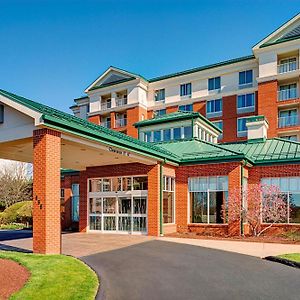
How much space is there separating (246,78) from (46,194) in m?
35.1

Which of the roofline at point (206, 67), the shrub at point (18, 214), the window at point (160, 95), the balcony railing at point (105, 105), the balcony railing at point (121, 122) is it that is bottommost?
the shrub at point (18, 214)

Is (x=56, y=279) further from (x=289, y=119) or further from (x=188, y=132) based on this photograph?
(x=289, y=119)

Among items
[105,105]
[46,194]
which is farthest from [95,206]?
[105,105]

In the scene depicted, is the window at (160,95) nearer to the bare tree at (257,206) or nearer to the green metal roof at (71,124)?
the bare tree at (257,206)

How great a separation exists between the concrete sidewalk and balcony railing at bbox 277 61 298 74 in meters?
26.6

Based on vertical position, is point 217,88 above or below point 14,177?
above

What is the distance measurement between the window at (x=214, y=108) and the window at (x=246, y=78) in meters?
3.39

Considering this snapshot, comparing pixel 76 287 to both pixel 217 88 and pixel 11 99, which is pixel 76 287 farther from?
pixel 217 88

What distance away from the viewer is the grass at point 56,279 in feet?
22.1

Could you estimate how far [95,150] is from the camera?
1524 cm

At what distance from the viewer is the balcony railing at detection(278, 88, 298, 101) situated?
37.7 meters

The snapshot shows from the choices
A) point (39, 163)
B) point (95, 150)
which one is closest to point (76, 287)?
point (39, 163)

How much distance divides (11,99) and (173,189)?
36.9 feet

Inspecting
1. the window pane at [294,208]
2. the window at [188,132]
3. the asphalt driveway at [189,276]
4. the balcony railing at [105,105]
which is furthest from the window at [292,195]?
the balcony railing at [105,105]
